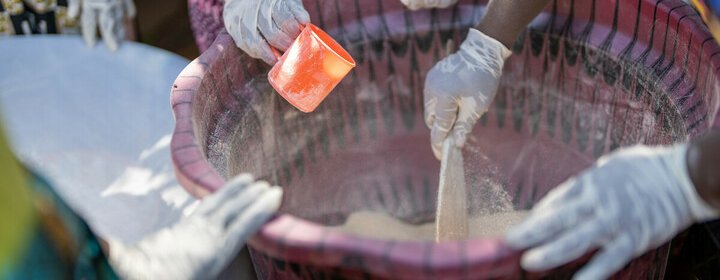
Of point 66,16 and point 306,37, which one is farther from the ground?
point 306,37

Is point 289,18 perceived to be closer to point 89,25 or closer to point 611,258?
point 611,258

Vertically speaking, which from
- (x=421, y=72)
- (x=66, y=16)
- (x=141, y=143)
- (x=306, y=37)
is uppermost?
(x=306, y=37)

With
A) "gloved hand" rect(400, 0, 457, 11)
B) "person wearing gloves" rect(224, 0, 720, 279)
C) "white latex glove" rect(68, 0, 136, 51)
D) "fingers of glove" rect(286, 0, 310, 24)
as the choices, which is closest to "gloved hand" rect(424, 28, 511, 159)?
"gloved hand" rect(400, 0, 457, 11)

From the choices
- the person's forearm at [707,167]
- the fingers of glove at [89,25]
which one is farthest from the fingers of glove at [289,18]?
the fingers of glove at [89,25]

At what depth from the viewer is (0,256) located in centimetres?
68

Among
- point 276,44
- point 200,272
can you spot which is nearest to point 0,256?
point 200,272

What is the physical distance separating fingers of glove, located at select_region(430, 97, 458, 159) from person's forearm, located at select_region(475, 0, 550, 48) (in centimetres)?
14

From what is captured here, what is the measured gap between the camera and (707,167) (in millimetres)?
819

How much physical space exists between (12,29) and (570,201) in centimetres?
167

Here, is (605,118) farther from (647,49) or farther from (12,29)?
(12,29)

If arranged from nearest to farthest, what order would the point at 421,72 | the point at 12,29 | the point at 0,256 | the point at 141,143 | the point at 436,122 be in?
the point at 0,256 → the point at 436,122 → the point at 421,72 → the point at 141,143 → the point at 12,29

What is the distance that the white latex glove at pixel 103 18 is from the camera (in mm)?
1862

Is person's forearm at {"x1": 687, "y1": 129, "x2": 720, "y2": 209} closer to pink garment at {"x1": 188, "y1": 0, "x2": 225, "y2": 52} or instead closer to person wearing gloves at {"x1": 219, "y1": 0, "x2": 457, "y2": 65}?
person wearing gloves at {"x1": 219, "y1": 0, "x2": 457, "y2": 65}

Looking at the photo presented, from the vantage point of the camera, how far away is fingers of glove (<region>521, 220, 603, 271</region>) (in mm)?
803
